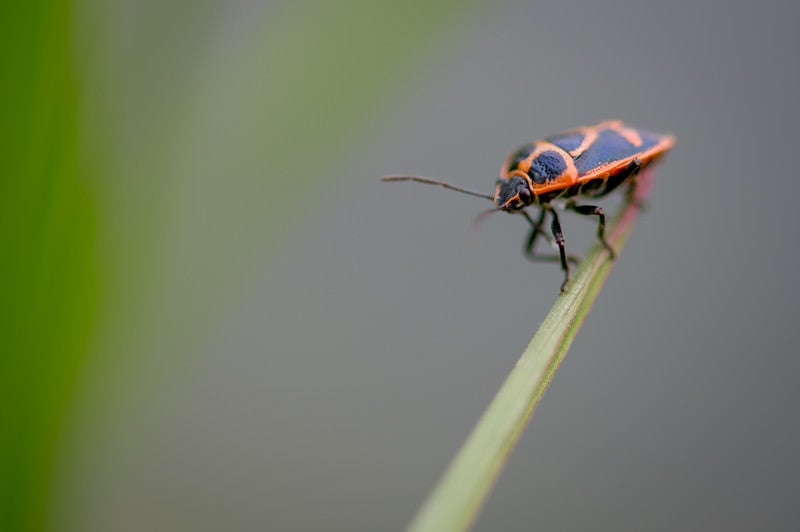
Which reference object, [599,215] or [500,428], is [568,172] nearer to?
[599,215]

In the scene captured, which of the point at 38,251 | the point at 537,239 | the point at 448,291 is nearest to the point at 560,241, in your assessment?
the point at 537,239

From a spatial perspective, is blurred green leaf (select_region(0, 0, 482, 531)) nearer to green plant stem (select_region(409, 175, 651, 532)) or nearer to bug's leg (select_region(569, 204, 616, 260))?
bug's leg (select_region(569, 204, 616, 260))

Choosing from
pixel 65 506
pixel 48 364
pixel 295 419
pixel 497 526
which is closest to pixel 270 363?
pixel 295 419

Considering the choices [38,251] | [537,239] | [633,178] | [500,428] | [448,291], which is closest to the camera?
[500,428]

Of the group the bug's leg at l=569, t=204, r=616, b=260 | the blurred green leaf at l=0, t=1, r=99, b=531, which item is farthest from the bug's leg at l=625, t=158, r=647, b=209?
the blurred green leaf at l=0, t=1, r=99, b=531

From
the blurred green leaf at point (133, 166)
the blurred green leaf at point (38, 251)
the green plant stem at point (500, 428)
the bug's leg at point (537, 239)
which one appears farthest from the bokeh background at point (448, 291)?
the green plant stem at point (500, 428)

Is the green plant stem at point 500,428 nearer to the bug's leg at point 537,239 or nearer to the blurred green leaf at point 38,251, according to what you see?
the bug's leg at point 537,239
